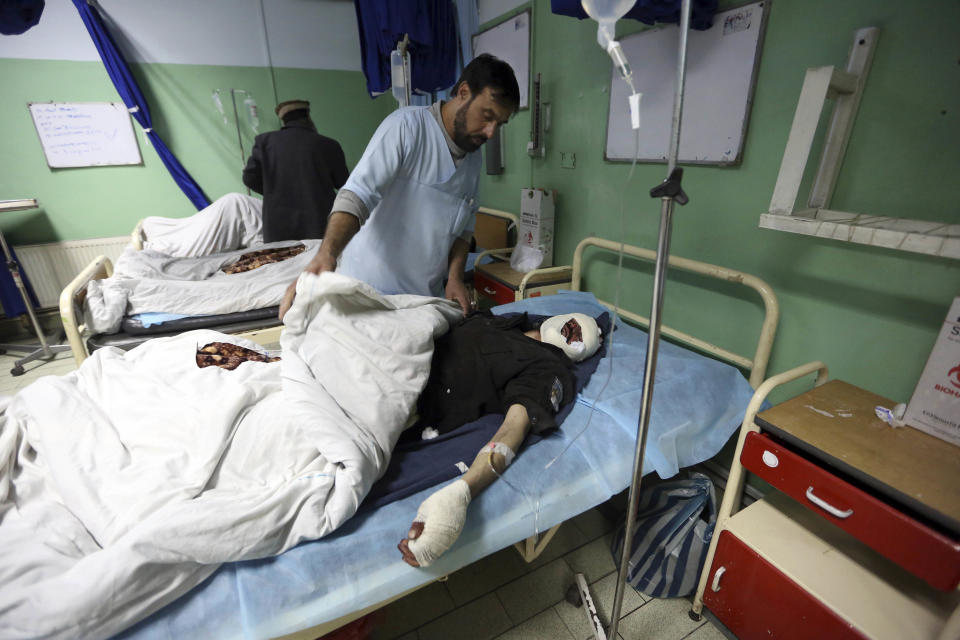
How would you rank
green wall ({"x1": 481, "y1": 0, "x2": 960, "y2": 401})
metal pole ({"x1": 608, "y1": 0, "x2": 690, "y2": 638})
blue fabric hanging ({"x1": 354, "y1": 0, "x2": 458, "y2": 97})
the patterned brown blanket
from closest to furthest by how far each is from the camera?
metal pole ({"x1": 608, "y1": 0, "x2": 690, "y2": 638}), green wall ({"x1": 481, "y1": 0, "x2": 960, "y2": 401}), blue fabric hanging ({"x1": 354, "y1": 0, "x2": 458, "y2": 97}), the patterned brown blanket

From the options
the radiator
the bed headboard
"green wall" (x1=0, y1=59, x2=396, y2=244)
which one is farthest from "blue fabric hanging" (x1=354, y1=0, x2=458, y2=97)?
the radiator

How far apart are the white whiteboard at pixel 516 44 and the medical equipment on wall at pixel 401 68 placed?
1.81 feet

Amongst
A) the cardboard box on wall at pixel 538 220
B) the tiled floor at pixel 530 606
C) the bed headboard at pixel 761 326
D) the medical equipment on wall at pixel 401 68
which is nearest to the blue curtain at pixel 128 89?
the medical equipment on wall at pixel 401 68

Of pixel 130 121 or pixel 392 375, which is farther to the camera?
pixel 130 121

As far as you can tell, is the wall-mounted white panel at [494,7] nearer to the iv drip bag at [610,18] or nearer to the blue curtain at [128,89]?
the iv drip bag at [610,18]

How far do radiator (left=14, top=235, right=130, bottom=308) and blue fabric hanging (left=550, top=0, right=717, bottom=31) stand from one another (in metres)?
3.89

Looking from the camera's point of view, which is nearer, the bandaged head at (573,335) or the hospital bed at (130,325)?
the bandaged head at (573,335)

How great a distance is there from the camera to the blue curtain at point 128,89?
10.6 feet

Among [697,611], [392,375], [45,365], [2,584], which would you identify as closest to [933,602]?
[697,611]

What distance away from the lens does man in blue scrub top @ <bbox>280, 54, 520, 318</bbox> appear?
1.44 m

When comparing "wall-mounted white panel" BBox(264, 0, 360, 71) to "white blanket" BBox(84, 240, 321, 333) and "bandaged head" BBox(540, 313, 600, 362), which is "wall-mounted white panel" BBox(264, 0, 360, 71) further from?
"bandaged head" BBox(540, 313, 600, 362)

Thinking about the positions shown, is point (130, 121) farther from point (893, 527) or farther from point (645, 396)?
point (893, 527)

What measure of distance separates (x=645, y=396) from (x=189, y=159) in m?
4.39

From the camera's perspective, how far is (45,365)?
10.1 ft
